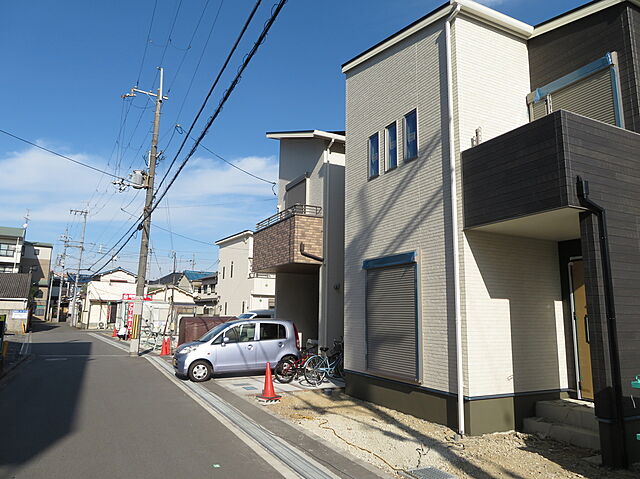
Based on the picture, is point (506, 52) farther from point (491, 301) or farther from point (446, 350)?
point (446, 350)

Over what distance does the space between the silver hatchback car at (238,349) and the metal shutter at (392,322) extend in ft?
14.6

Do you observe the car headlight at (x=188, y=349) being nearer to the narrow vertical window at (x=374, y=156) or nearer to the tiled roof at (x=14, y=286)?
the narrow vertical window at (x=374, y=156)

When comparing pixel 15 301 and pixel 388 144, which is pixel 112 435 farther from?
pixel 15 301

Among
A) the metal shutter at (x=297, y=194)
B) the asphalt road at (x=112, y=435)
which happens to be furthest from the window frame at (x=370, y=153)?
the asphalt road at (x=112, y=435)

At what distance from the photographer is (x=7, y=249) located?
54219 mm

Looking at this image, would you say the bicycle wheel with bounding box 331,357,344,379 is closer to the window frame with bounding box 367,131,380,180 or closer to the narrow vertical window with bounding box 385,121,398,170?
the window frame with bounding box 367,131,380,180

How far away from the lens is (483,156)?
7.73 m

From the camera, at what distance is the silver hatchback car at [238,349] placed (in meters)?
12.9

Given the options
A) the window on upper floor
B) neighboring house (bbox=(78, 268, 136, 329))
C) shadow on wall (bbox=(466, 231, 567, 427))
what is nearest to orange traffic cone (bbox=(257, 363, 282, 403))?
shadow on wall (bbox=(466, 231, 567, 427))

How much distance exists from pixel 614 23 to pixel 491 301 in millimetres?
5248

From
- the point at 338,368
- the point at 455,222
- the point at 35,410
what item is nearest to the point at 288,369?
the point at 338,368

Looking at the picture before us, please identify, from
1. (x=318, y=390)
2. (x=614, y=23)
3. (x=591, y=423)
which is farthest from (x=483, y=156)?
(x=318, y=390)

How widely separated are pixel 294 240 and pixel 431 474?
29.3 ft

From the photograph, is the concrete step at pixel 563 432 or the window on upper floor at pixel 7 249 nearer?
the concrete step at pixel 563 432
